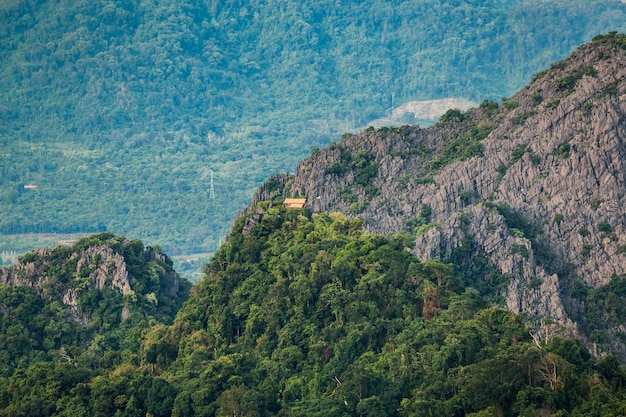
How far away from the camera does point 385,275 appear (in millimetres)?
86750

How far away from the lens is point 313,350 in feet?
274

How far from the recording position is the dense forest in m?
73.5

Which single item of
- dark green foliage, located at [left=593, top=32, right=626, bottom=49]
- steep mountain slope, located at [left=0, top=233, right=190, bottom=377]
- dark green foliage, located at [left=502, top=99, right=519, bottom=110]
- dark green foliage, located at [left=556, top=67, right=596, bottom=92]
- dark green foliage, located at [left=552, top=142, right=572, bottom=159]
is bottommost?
steep mountain slope, located at [left=0, top=233, right=190, bottom=377]

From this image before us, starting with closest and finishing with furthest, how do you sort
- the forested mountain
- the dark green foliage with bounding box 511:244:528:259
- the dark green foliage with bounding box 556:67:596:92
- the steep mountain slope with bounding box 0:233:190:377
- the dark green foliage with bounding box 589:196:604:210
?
the forested mountain, the steep mountain slope with bounding box 0:233:190:377, the dark green foliage with bounding box 511:244:528:259, the dark green foliage with bounding box 589:196:604:210, the dark green foliage with bounding box 556:67:596:92

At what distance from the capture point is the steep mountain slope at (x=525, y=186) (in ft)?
336

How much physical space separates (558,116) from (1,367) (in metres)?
35.7

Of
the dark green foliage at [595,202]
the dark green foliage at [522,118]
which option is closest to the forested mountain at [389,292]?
the dark green foliage at [595,202]

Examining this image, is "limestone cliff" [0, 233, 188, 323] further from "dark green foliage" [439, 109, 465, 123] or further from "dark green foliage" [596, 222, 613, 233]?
"dark green foliage" [596, 222, 613, 233]

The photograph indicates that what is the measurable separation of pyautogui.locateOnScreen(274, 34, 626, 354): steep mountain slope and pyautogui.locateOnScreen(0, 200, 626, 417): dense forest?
4.64 m

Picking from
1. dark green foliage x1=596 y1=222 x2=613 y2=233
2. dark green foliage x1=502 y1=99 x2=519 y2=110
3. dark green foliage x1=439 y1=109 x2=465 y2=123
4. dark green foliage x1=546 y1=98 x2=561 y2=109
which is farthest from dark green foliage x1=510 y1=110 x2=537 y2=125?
dark green foliage x1=596 y1=222 x2=613 y2=233

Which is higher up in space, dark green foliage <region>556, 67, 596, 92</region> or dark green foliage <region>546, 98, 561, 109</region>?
dark green foliage <region>556, 67, 596, 92</region>

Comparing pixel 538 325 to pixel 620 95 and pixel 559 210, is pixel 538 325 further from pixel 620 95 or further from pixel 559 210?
pixel 620 95

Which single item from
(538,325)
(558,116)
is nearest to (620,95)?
(558,116)

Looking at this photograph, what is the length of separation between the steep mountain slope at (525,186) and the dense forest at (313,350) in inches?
183
